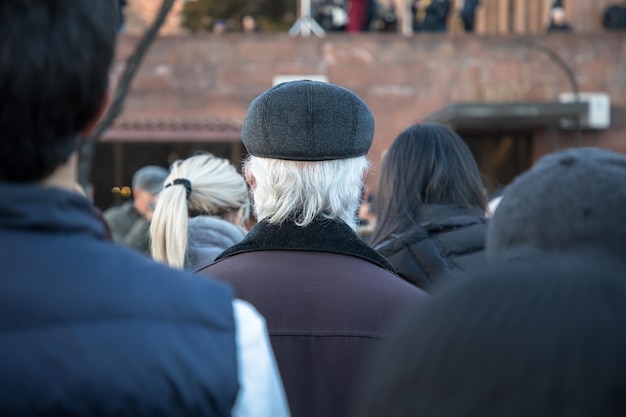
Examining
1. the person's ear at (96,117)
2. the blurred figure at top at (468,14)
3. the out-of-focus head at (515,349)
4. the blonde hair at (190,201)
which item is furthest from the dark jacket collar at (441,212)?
the blurred figure at top at (468,14)

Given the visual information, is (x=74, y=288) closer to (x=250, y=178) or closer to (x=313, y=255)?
(x=313, y=255)

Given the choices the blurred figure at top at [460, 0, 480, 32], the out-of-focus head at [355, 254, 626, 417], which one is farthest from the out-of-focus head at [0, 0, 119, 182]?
the blurred figure at top at [460, 0, 480, 32]

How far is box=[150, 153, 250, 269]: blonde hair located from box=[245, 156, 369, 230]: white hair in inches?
53.1

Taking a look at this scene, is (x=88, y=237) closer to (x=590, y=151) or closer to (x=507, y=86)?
(x=590, y=151)

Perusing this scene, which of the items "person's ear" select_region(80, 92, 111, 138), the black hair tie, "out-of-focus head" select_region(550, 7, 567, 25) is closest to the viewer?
"person's ear" select_region(80, 92, 111, 138)

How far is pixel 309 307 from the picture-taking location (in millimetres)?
2271

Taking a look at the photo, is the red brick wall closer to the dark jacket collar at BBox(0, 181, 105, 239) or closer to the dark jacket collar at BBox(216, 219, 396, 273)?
the dark jacket collar at BBox(216, 219, 396, 273)

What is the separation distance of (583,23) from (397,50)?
427 centimetres

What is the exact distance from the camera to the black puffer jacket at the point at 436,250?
10.9 ft

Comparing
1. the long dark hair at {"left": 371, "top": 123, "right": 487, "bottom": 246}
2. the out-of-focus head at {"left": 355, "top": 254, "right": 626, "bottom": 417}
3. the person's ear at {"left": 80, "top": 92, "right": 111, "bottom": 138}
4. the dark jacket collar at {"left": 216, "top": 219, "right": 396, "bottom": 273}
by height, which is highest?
the person's ear at {"left": 80, "top": 92, "right": 111, "bottom": 138}

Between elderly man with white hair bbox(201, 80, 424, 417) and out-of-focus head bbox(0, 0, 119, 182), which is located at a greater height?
out-of-focus head bbox(0, 0, 119, 182)

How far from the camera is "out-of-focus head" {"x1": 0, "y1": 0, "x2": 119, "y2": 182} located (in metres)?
1.42

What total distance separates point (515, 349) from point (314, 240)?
4.65ft

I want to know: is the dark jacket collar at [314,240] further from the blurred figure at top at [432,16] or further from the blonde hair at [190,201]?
the blurred figure at top at [432,16]
